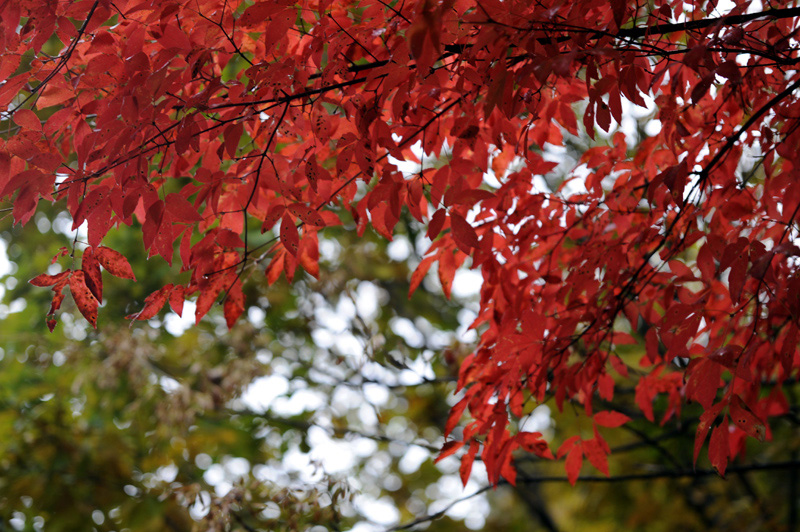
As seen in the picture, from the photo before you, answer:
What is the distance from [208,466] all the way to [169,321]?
1.40m

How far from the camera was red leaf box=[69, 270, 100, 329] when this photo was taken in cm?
139

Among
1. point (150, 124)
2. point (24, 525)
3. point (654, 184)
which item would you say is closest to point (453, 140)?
point (654, 184)

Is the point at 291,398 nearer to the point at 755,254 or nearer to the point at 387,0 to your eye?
the point at 387,0

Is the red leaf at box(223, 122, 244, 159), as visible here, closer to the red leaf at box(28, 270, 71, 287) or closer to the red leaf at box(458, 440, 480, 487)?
the red leaf at box(28, 270, 71, 287)

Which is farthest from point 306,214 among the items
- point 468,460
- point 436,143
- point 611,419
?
point 611,419

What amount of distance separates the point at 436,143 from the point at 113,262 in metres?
0.88

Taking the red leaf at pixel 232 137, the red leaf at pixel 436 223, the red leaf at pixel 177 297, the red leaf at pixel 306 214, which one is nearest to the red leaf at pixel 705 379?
the red leaf at pixel 436 223

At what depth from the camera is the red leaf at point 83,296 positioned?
1392 millimetres

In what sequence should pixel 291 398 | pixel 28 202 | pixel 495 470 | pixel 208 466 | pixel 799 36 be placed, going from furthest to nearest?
pixel 208 466, pixel 291 398, pixel 495 470, pixel 799 36, pixel 28 202

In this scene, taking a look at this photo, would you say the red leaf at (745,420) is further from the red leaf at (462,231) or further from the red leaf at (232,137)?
the red leaf at (232,137)

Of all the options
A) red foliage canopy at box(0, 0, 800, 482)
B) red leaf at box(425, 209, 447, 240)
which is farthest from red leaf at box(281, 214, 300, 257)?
red leaf at box(425, 209, 447, 240)

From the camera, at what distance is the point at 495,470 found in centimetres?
177

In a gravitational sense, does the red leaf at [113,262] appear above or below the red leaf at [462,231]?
above

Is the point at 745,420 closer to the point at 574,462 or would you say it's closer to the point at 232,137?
the point at 574,462
